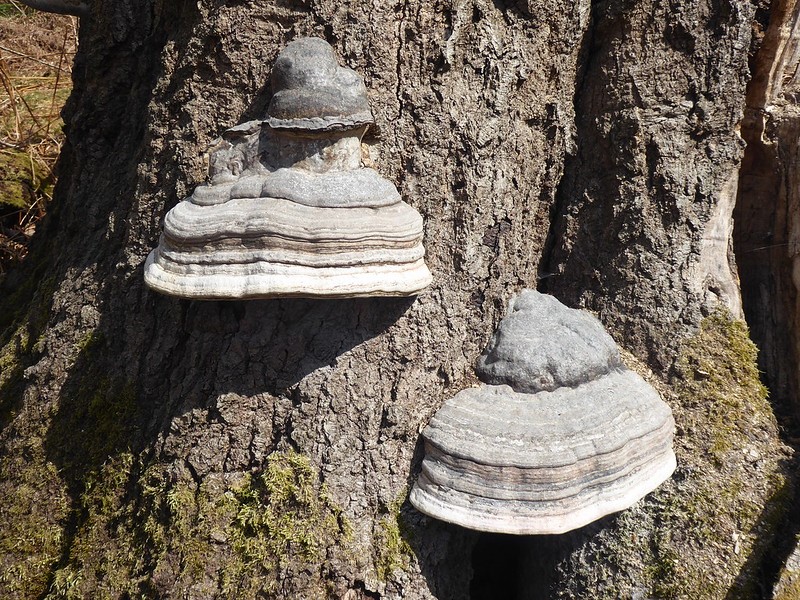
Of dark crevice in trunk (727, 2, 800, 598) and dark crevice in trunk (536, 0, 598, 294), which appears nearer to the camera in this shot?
dark crevice in trunk (727, 2, 800, 598)

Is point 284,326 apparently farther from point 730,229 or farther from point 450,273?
point 730,229

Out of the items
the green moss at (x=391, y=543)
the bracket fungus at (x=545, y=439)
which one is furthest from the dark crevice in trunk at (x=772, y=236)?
the green moss at (x=391, y=543)

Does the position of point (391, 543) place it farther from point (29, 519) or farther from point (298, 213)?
point (29, 519)

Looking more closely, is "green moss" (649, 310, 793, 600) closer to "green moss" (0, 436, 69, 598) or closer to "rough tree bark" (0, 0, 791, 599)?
"rough tree bark" (0, 0, 791, 599)

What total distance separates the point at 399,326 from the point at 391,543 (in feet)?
3.04

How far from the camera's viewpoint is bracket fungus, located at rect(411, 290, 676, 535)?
6.72 feet

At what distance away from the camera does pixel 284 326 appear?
8.02 feet

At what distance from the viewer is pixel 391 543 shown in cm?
246

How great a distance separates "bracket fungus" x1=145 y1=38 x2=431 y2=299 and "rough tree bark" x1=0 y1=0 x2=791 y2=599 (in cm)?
29

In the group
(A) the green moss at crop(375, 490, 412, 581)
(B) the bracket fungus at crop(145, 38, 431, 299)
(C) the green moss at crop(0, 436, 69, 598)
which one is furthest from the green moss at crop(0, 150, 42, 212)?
(A) the green moss at crop(375, 490, 412, 581)

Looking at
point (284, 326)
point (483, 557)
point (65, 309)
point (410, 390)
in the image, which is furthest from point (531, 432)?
point (65, 309)

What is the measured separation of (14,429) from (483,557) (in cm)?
273

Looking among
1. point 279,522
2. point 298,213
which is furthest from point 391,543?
point 298,213

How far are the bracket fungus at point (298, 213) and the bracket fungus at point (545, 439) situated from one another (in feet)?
1.94
